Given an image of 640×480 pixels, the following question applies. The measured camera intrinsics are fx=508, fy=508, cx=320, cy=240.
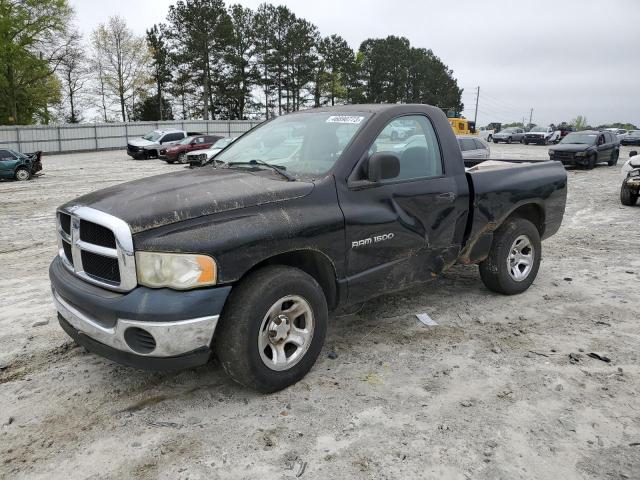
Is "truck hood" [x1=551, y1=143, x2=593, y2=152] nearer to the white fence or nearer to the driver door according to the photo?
the driver door

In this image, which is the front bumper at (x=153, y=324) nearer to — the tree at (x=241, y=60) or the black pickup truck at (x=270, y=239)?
the black pickup truck at (x=270, y=239)

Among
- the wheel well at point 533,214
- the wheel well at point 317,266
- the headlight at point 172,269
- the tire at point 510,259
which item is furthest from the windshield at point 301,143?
the wheel well at point 533,214

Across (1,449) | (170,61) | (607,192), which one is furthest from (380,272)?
(170,61)

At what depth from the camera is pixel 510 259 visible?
204 inches

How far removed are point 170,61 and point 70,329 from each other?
2074 inches

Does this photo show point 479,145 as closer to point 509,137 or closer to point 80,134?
point 80,134

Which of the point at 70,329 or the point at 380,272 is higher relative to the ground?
the point at 380,272

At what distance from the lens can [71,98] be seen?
172 ft

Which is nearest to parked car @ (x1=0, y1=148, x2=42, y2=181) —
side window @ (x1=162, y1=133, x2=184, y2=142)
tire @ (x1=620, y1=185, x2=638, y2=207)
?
side window @ (x1=162, y1=133, x2=184, y2=142)

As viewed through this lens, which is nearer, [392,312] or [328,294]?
[328,294]

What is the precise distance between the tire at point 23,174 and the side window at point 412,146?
18828 mm

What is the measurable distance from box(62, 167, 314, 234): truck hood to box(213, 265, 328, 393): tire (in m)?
0.48

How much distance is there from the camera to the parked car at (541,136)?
45562 millimetres

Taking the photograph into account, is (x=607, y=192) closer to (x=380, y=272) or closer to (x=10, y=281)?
(x=380, y=272)
